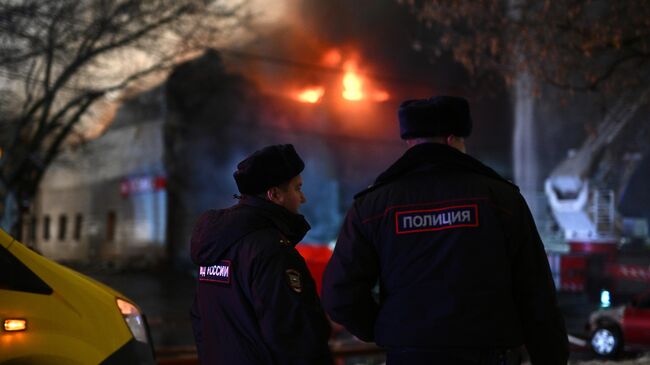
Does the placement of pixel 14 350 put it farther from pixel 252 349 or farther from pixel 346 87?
pixel 346 87

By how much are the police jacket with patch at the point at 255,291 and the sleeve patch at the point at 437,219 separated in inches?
16.1

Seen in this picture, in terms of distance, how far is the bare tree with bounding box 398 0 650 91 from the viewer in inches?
369

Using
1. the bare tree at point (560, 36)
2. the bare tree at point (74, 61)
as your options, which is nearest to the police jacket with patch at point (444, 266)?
the bare tree at point (560, 36)

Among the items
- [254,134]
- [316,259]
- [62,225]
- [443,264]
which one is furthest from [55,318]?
[62,225]

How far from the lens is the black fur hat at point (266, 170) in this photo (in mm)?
2607

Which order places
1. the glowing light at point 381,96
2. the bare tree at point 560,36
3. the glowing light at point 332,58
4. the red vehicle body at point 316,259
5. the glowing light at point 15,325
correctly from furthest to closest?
the glowing light at point 381,96, the glowing light at point 332,58, the red vehicle body at point 316,259, the bare tree at point 560,36, the glowing light at point 15,325

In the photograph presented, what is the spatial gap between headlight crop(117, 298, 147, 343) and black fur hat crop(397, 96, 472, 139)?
177 centimetres

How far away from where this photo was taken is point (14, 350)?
9.54 ft

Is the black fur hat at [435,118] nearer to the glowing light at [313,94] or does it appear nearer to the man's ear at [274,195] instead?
the man's ear at [274,195]

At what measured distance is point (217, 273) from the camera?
101 inches

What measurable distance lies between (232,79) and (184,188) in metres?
4.77

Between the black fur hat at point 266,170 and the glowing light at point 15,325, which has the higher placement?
the black fur hat at point 266,170

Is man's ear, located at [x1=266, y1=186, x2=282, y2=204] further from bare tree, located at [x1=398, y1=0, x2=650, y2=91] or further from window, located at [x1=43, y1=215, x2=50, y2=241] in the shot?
window, located at [x1=43, y1=215, x2=50, y2=241]

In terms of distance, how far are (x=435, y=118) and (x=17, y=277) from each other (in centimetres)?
191
